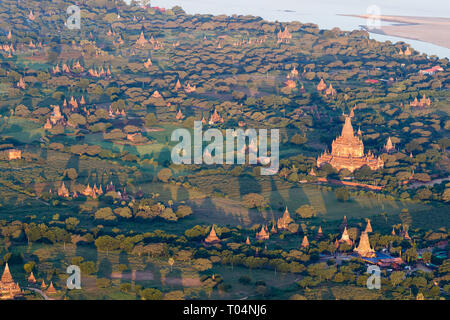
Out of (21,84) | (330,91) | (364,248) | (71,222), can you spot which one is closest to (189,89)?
(330,91)

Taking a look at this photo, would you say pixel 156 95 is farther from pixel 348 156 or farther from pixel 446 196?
pixel 446 196

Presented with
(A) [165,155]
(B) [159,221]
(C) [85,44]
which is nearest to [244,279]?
(B) [159,221]

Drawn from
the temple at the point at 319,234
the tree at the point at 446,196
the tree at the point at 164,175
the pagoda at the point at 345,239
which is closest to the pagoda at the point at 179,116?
the tree at the point at 164,175

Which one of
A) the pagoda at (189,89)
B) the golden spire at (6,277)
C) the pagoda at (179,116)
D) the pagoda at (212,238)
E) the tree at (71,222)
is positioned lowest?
the pagoda at (212,238)

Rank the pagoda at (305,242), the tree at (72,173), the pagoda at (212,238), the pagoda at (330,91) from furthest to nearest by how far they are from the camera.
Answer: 1. the pagoda at (330,91)
2. the tree at (72,173)
3. the pagoda at (212,238)
4. the pagoda at (305,242)

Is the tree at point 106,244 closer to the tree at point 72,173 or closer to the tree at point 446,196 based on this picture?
the tree at point 72,173

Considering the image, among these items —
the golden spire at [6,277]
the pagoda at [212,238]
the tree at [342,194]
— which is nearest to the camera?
the golden spire at [6,277]
